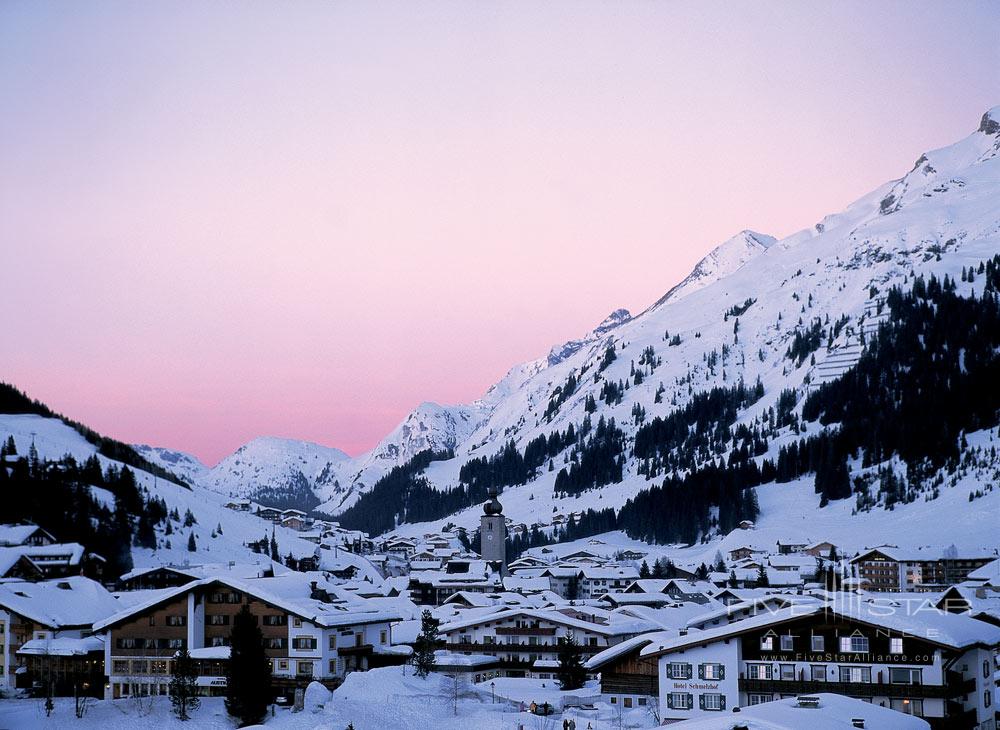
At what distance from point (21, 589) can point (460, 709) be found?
3515cm

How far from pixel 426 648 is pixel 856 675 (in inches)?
1325

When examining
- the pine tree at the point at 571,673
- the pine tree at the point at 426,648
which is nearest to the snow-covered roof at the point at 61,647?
the pine tree at the point at 426,648

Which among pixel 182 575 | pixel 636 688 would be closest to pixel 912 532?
pixel 182 575

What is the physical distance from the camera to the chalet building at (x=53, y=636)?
3000 inches

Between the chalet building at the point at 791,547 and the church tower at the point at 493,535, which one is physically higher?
the church tower at the point at 493,535

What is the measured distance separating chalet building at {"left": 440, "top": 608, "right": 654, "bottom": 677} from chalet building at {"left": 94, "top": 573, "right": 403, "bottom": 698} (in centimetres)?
1475

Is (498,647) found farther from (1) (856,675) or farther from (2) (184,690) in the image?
(1) (856,675)

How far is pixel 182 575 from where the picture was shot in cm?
12238

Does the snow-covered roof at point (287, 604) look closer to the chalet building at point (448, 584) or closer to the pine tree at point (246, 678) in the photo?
the pine tree at point (246, 678)

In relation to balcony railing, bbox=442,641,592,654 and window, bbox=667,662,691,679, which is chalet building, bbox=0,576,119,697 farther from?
window, bbox=667,662,691,679

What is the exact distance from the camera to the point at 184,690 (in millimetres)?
65375

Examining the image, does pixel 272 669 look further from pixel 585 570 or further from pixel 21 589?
pixel 585 570

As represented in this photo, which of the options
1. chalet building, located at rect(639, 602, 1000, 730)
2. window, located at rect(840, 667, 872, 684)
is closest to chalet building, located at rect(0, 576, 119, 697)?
chalet building, located at rect(639, 602, 1000, 730)

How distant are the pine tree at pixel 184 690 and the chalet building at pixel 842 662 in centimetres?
2375
